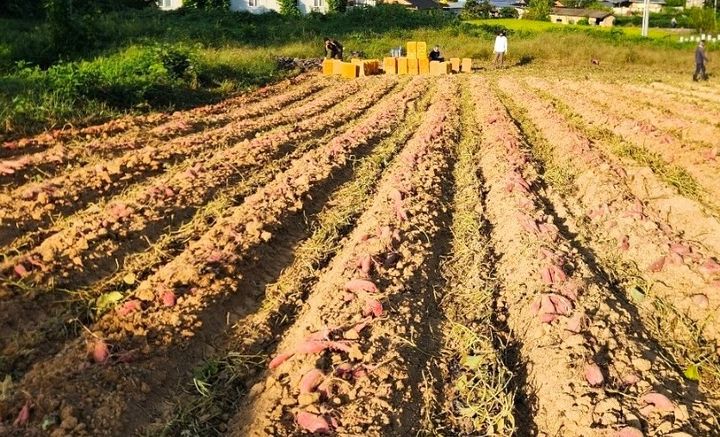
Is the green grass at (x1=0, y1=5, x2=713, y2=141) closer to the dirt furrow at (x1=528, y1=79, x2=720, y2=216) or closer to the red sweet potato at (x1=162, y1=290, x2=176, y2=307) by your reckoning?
the red sweet potato at (x1=162, y1=290, x2=176, y2=307)

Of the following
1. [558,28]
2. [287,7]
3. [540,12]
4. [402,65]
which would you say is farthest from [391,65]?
[540,12]

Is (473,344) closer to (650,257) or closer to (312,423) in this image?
(312,423)

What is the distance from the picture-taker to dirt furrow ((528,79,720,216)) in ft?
26.0

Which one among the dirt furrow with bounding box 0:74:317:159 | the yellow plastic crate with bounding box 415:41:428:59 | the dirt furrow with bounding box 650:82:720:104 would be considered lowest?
the dirt furrow with bounding box 650:82:720:104

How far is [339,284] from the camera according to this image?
16.1 feet

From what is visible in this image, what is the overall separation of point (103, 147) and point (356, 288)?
19.3 ft

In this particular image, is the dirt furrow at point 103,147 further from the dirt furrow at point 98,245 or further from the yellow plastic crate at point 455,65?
the yellow plastic crate at point 455,65

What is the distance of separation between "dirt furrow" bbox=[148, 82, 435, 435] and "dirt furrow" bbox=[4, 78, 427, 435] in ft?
0.91

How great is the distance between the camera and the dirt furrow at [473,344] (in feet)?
11.8

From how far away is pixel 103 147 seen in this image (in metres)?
8.98

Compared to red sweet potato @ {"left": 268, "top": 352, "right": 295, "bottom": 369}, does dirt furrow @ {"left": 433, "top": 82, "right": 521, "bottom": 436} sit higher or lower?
lower

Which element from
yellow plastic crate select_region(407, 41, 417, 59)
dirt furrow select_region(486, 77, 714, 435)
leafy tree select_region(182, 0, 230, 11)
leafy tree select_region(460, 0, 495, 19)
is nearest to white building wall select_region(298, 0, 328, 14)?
leafy tree select_region(182, 0, 230, 11)

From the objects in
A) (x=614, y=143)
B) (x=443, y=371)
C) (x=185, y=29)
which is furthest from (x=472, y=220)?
(x=185, y=29)

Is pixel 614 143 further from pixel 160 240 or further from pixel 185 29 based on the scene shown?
pixel 185 29
